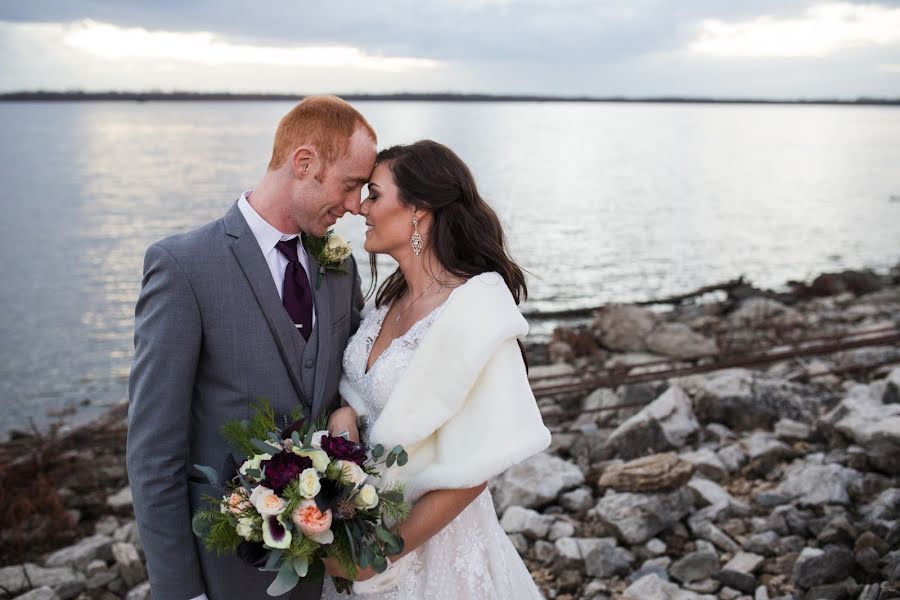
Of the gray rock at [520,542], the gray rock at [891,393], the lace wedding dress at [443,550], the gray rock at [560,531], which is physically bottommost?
the gray rock at [520,542]

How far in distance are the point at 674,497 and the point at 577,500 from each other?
2.47 feet

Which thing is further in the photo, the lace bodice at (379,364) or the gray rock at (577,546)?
the gray rock at (577,546)

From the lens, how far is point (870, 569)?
4.81m

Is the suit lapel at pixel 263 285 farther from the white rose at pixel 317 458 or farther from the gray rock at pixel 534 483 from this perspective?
the gray rock at pixel 534 483

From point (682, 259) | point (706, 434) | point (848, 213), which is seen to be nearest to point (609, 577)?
point (706, 434)

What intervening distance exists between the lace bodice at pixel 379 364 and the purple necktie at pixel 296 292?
0.96 ft

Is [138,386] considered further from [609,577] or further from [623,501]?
[623,501]

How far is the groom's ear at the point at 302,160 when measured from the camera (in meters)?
3.09

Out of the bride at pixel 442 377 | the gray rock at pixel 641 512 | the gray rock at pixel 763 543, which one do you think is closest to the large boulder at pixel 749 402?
the gray rock at pixel 641 512

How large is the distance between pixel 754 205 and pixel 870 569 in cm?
4010

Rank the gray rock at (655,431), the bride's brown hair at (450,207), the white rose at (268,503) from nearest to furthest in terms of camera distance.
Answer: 1. the white rose at (268,503)
2. the bride's brown hair at (450,207)
3. the gray rock at (655,431)

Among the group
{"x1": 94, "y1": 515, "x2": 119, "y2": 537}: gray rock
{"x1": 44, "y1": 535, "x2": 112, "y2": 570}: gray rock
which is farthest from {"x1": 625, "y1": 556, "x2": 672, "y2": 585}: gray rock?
{"x1": 94, "y1": 515, "x2": 119, "y2": 537}: gray rock

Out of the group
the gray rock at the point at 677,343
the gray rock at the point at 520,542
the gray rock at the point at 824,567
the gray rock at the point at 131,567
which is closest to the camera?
the gray rock at the point at 824,567

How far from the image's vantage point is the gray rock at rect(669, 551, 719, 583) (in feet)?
16.9
